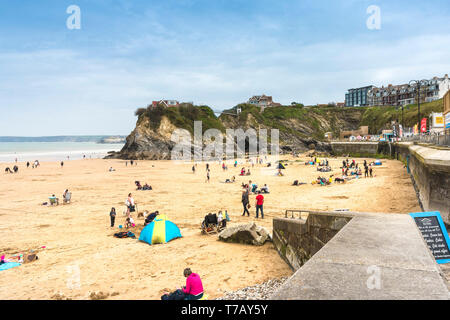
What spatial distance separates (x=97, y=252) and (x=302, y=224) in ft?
27.8

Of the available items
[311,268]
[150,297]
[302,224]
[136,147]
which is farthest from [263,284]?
[136,147]

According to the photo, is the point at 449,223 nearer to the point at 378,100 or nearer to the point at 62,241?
the point at 62,241

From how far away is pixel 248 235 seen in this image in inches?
451

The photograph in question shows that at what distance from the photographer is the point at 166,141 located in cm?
7806

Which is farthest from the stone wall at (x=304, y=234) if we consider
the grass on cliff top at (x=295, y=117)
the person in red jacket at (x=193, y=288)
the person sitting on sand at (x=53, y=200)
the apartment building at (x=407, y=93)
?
the apartment building at (x=407, y=93)

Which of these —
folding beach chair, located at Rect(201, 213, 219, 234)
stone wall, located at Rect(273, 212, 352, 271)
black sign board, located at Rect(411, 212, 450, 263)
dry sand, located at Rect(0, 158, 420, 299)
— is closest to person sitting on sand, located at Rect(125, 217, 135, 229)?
dry sand, located at Rect(0, 158, 420, 299)

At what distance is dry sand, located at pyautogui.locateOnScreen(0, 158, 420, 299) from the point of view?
865 cm

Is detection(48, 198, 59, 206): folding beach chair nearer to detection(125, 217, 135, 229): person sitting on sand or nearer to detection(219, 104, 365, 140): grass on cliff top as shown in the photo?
detection(125, 217, 135, 229): person sitting on sand

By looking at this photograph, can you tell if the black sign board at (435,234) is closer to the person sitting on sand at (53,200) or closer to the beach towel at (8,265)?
the beach towel at (8,265)

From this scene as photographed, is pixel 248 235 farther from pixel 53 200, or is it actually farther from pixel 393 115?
pixel 393 115

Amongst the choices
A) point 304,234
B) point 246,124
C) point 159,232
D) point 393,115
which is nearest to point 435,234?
point 304,234

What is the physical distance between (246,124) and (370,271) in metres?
103

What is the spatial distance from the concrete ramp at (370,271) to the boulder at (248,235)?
20.7ft
